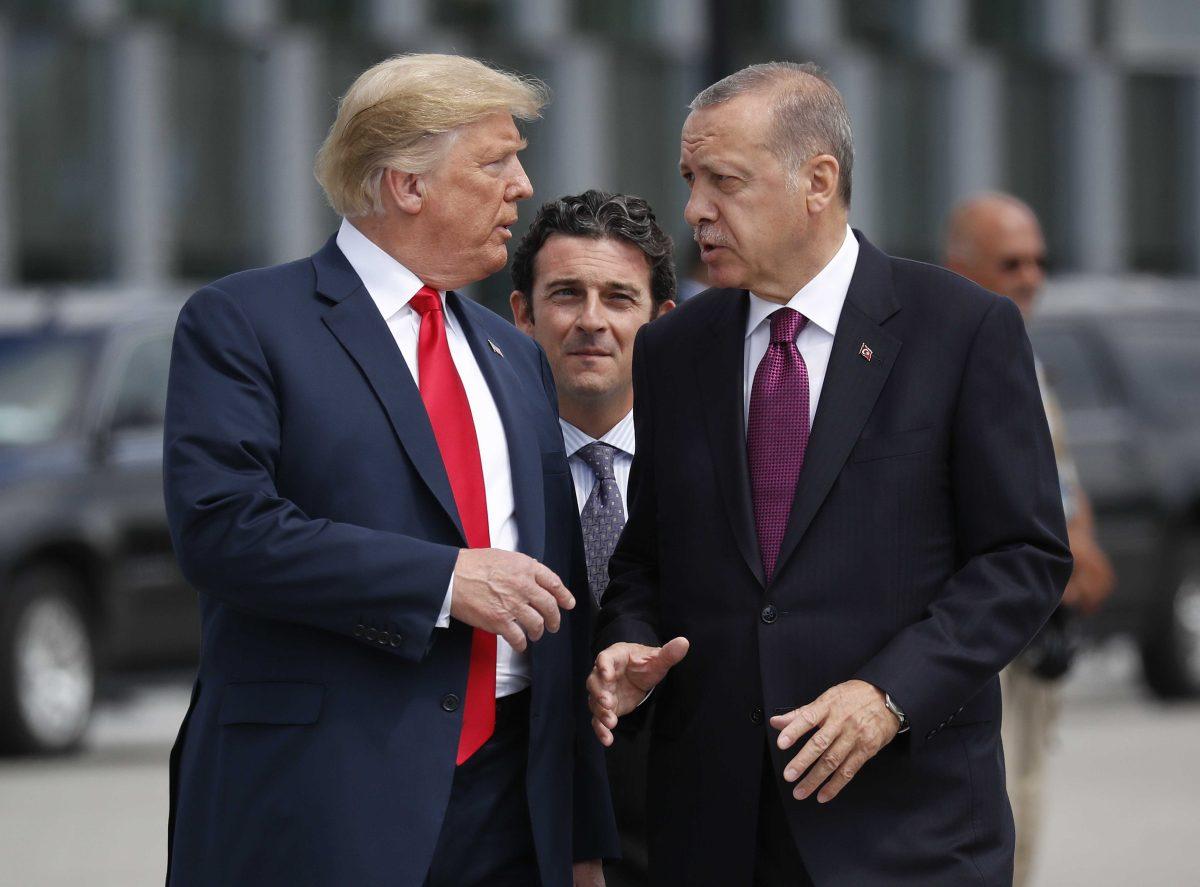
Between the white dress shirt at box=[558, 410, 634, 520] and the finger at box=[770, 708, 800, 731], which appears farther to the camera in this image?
the white dress shirt at box=[558, 410, 634, 520]

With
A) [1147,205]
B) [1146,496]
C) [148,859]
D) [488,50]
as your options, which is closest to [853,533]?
[148,859]

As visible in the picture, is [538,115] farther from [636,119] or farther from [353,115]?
[636,119]

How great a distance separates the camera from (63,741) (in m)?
10.7

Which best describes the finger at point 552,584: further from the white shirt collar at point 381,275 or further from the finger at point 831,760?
the white shirt collar at point 381,275

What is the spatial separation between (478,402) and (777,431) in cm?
51

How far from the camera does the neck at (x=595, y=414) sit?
15.7ft

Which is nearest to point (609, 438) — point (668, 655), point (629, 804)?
point (629, 804)

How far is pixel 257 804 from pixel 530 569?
576 millimetres

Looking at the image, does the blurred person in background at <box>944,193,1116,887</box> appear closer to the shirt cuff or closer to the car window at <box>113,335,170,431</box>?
the shirt cuff

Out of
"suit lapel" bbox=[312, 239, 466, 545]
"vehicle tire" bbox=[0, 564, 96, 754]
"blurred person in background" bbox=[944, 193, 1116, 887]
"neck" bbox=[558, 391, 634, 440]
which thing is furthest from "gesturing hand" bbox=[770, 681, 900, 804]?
"vehicle tire" bbox=[0, 564, 96, 754]

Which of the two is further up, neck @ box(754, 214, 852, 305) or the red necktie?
neck @ box(754, 214, 852, 305)

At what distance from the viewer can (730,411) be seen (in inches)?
156

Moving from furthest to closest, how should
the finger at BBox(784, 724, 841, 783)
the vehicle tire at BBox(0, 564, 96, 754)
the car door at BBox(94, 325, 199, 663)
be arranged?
the car door at BBox(94, 325, 199, 663)
the vehicle tire at BBox(0, 564, 96, 754)
the finger at BBox(784, 724, 841, 783)

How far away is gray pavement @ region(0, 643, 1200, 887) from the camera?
8352 mm
